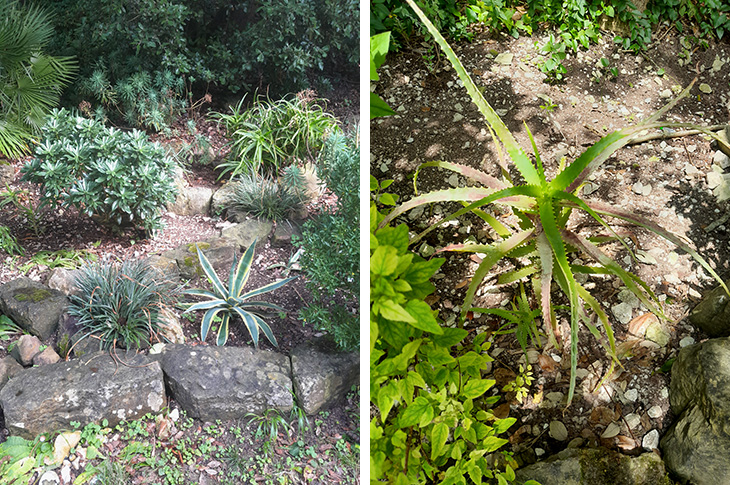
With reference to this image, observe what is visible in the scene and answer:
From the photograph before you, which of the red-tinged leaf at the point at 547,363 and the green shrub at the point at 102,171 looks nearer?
the green shrub at the point at 102,171

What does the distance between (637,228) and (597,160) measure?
667 mm

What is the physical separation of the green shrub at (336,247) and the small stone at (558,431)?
0.98m

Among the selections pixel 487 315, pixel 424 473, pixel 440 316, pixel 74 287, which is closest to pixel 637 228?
pixel 487 315

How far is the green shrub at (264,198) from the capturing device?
31.9 inches

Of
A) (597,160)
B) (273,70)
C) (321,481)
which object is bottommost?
(321,481)

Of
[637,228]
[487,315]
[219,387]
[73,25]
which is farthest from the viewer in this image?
[637,228]

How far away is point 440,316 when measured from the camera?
180cm

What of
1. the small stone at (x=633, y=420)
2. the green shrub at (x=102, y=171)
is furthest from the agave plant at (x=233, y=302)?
the small stone at (x=633, y=420)

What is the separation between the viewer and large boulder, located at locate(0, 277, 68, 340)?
772mm

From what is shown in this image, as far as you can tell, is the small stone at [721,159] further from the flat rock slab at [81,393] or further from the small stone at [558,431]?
the flat rock slab at [81,393]

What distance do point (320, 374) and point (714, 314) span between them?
4.58ft

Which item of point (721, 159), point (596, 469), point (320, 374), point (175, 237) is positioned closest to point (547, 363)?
point (596, 469)

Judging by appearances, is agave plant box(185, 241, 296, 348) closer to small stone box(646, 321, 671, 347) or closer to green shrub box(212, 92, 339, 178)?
green shrub box(212, 92, 339, 178)

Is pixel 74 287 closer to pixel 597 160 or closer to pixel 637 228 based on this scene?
pixel 597 160
